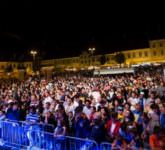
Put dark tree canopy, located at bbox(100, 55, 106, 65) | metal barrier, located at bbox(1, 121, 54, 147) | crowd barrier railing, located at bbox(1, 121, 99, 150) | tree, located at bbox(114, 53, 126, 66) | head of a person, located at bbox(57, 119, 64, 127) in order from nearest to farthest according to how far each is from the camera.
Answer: crowd barrier railing, located at bbox(1, 121, 99, 150), head of a person, located at bbox(57, 119, 64, 127), metal barrier, located at bbox(1, 121, 54, 147), tree, located at bbox(114, 53, 126, 66), dark tree canopy, located at bbox(100, 55, 106, 65)

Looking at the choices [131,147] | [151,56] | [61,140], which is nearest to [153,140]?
[131,147]

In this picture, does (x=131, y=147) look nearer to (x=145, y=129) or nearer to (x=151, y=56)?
(x=145, y=129)

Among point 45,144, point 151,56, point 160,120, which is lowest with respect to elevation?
point 45,144

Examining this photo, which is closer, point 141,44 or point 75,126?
point 75,126

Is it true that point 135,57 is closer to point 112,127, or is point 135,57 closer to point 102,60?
point 102,60

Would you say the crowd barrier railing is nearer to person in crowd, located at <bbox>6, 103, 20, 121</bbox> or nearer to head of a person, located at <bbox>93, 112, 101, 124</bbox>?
person in crowd, located at <bbox>6, 103, 20, 121</bbox>

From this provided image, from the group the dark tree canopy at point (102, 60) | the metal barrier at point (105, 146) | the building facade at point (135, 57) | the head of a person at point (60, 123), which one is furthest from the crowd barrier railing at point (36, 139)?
the dark tree canopy at point (102, 60)

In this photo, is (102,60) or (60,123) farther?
(102,60)

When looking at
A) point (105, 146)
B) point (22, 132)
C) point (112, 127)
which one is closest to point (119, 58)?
point (22, 132)

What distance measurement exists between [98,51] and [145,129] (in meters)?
105

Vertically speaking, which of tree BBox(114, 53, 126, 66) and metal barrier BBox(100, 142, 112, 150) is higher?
tree BBox(114, 53, 126, 66)

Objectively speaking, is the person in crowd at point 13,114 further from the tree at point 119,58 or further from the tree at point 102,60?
the tree at point 102,60

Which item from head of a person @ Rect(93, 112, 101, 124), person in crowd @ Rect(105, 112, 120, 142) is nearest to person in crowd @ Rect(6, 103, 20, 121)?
head of a person @ Rect(93, 112, 101, 124)

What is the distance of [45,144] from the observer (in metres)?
11.4
